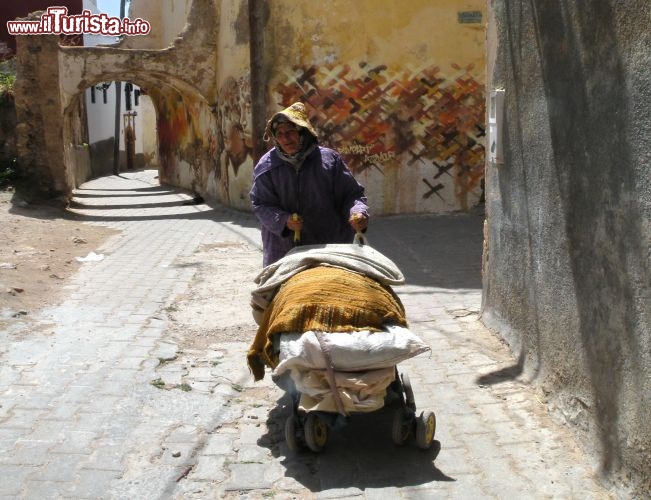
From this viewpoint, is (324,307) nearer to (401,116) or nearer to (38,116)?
(401,116)

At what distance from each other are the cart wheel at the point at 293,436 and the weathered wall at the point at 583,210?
1427 mm

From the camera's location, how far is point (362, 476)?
3900mm

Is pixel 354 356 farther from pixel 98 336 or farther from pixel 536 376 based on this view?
pixel 98 336

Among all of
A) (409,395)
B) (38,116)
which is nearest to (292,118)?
(409,395)

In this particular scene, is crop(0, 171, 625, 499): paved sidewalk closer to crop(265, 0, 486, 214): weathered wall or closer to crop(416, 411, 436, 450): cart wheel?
crop(416, 411, 436, 450): cart wheel

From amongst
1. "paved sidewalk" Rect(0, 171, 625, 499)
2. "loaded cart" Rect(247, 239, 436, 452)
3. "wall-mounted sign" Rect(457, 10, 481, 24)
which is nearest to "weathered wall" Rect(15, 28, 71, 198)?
"wall-mounted sign" Rect(457, 10, 481, 24)

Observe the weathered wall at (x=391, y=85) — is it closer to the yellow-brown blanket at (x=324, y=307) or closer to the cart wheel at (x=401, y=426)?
the yellow-brown blanket at (x=324, y=307)

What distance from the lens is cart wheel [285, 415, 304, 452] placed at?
407 centimetres

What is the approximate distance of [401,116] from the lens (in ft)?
45.3

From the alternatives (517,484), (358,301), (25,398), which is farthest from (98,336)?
(517,484)

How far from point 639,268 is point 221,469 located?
2.20m

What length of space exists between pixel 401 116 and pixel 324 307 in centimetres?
1035

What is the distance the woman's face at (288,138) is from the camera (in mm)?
4727

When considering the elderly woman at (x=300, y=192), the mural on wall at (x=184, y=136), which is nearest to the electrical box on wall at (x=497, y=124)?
the elderly woman at (x=300, y=192)
